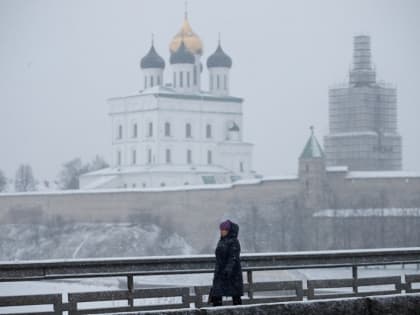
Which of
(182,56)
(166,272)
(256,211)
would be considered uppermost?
(182,56)

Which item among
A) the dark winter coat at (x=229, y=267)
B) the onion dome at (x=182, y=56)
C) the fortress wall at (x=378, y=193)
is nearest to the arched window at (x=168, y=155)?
the onion dome at (x=182, y=56)

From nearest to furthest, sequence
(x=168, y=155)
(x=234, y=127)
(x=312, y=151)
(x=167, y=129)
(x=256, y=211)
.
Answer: (x=256, y=211) < (x=312, y=151) < (x=168, y=155) < (x=167, y=129) < (x=234, y=127)

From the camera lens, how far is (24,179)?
9306 centimetres

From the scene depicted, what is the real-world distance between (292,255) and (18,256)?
54.4 meters

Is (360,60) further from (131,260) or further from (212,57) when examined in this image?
(131,260)

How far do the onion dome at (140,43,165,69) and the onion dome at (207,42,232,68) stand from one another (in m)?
2.84

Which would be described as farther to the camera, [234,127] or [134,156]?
[234,127]

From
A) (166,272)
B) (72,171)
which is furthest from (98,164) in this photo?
(166,272)

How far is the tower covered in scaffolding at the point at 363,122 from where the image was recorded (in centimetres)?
7806

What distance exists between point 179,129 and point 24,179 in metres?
16.7

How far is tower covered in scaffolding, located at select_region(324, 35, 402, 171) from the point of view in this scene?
256 ft

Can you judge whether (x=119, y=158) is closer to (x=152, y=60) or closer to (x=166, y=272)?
(x=152, y=60)

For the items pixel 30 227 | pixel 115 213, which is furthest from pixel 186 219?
pixel 30 227

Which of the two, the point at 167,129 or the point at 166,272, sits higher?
the point at 167,129
